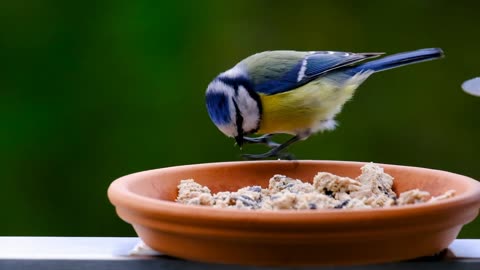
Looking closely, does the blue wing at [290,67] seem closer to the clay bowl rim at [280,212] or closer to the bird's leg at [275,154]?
the bird's leg at [275,154]

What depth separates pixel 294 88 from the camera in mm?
2262

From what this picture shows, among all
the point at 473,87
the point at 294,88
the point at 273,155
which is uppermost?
the point at 473,87

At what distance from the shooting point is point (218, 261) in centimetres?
124

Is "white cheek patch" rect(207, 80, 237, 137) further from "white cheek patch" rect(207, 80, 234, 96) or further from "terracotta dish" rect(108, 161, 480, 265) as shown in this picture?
"terracotta dish" rect(108, 161, 480, 265)

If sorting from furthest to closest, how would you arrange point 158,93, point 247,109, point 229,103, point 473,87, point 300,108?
point 158,93 → point 300,108 → point 247,109 → point 229,103 → point 473,87

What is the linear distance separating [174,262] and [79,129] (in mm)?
1448

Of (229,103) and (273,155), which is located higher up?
(229,103)

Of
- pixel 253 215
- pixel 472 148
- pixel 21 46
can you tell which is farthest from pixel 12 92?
pixel 253 215

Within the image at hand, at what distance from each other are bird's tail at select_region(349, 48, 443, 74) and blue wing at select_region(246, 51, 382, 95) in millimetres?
50

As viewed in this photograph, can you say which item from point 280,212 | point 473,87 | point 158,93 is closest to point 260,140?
point 158,93

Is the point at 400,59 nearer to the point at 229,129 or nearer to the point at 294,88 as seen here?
the point at 294,88

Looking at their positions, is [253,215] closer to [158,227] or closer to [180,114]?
[158,227]

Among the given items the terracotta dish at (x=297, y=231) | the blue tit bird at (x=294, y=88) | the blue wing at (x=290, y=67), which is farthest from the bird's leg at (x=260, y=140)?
the terracotta dish at (x=297, y=231)

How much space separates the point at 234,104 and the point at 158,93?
0.69 m
